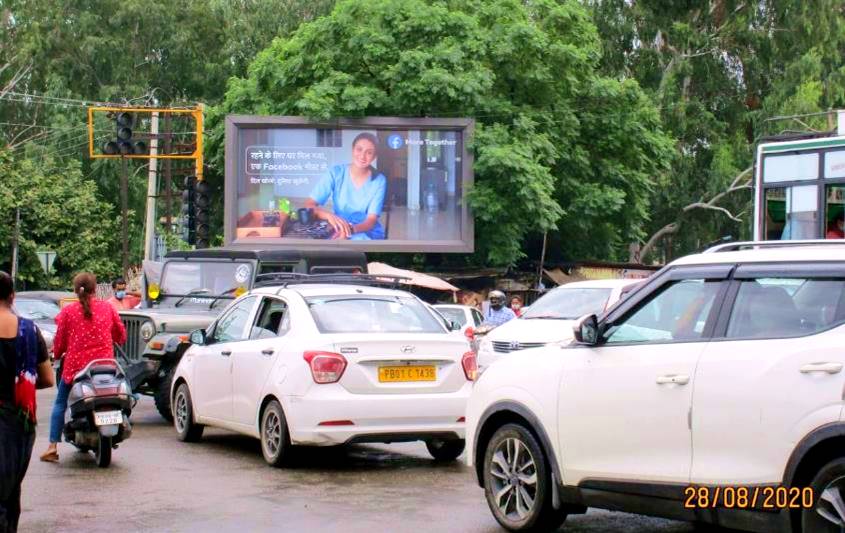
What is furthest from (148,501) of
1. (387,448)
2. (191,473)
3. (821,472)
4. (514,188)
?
(514,188)

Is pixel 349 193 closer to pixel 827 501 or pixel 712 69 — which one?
pixel 712 69

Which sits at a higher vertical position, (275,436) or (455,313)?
(455,313)

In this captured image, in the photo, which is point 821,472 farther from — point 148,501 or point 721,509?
point 148,501

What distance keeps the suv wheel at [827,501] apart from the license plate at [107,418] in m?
6.98

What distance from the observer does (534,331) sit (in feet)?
53.6

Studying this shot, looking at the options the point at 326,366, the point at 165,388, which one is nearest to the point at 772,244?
the point at 326,366

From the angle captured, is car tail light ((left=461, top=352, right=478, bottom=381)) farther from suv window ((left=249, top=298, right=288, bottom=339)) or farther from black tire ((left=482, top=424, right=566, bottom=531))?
black tire ((left=482, top=424, right=566, bottom=531))

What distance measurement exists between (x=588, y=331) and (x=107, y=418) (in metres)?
5.47

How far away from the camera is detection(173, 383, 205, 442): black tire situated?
13492 millimetres

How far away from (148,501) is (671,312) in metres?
4.44

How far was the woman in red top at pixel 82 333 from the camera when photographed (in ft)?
39.1

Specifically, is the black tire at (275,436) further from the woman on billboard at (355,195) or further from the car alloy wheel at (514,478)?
the woman on billboard at (355,195)

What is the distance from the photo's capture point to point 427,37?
37875 mm
